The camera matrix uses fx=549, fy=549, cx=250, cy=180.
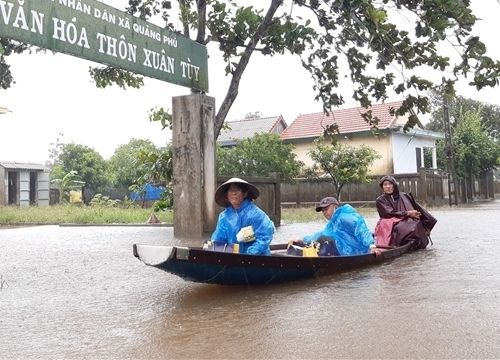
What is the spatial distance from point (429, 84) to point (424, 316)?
198 inches

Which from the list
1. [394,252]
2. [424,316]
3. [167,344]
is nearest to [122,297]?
[167,344]

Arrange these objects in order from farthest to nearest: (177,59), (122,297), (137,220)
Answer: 1. (137,220)
2. (177,59)
3. (122,297)

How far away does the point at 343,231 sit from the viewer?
23.4ft

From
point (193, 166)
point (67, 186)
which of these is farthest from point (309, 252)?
point (67, 186)

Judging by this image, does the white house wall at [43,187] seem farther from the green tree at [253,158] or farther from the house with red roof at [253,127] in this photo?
the green tree at [253,158]

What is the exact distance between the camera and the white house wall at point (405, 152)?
96.1 ft

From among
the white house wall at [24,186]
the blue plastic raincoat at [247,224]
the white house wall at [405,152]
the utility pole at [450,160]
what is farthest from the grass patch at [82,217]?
the utility pole at [450,160]

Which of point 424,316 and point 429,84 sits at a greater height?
point 429,84

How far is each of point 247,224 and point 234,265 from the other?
2.43 feet

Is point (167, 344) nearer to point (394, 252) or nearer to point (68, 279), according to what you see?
point (68, 279)

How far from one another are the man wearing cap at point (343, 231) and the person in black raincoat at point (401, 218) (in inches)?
71.6

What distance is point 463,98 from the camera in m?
48.3

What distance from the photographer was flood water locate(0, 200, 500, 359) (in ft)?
12.5

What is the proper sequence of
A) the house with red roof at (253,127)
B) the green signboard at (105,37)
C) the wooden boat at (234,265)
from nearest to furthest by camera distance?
the wooden boat at (234,265)
the green signboard at (105,37)
the house with red roof at (253,127)
